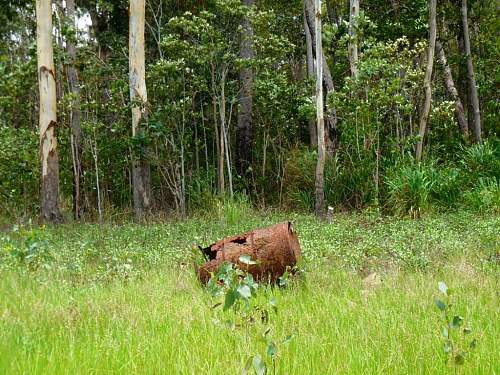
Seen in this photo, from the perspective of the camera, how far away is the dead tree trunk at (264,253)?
15.4 feet

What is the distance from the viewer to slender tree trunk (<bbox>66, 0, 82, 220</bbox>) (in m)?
12.3

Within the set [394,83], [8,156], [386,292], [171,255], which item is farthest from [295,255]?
[8,156]

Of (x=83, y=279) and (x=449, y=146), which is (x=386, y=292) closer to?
(x=83, y=279)

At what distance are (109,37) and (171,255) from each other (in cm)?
1028

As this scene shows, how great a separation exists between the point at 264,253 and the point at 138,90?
25.1 ft

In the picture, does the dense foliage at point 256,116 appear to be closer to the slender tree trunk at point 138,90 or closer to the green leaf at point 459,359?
the slender tree trunk at point 138,90

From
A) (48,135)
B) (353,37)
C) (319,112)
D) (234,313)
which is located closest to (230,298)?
(234,313)

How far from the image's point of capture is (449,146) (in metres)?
14.2

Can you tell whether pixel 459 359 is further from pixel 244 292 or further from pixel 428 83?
pixel 428 83

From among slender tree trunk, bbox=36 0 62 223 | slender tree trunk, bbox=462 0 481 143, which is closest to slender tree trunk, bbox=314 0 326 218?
slender tree trunk, bbox=36 0 62 223

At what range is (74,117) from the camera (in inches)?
511

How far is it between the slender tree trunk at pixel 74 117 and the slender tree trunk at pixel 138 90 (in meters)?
1.50

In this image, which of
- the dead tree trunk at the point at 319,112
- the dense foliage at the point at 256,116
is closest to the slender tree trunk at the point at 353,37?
the dense foliage at the point at 256,116

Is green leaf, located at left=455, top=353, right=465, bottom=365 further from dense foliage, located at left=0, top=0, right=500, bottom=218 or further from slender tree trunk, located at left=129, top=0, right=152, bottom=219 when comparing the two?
slender tree trunk, located at left=129, top=0, right=152, bottom=219
